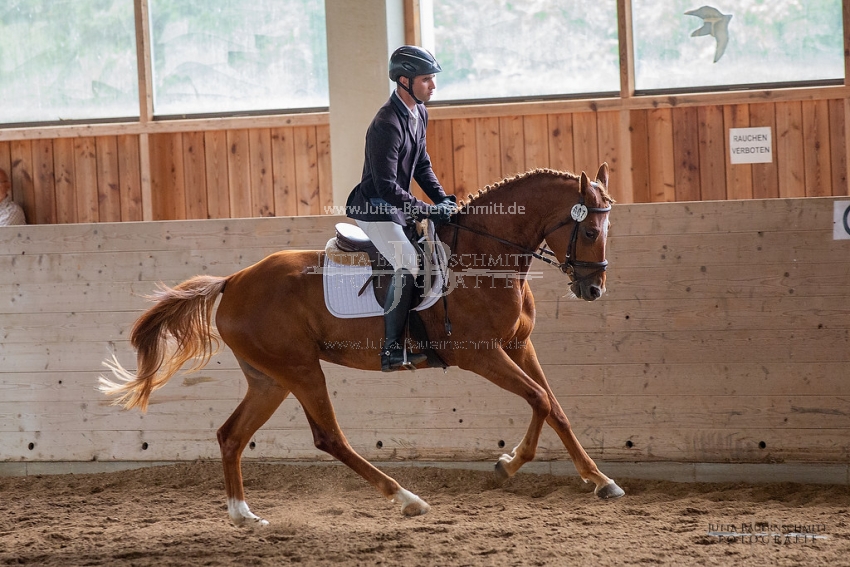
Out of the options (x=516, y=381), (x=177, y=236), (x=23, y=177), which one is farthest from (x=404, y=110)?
(x=23, y=177)

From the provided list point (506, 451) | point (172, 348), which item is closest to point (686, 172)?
point (506, 451)

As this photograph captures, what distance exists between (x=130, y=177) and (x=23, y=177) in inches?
39.2

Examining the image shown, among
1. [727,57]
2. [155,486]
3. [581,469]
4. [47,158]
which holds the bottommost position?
[155,486]

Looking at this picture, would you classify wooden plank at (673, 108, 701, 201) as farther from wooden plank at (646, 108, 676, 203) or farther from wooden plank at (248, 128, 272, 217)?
wooden plank at (248, 128, 272, 217)

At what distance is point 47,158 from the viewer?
6.88 metres

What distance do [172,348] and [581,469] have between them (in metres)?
2.15

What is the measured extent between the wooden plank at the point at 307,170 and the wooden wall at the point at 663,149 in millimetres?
994

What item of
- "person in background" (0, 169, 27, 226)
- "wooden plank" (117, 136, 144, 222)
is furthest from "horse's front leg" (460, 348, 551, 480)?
"person in background" (0, 169, 27, 226)

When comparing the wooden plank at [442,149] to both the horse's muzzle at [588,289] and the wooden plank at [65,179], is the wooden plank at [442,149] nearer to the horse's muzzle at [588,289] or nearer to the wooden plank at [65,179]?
the horse's muzzle at [588,289]

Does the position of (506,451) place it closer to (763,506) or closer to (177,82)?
(763,506)

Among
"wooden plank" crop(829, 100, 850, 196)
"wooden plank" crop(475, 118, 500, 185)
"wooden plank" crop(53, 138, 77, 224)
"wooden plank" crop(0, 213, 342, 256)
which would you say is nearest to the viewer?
"wooden plank" crop(0, 213, 342, 256)

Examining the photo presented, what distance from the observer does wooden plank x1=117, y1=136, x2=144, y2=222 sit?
6742mm

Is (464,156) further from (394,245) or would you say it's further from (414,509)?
(414,509)

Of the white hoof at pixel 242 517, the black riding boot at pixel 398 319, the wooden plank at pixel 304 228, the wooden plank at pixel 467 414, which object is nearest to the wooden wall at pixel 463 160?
the wooden plank at pixel 304 228
